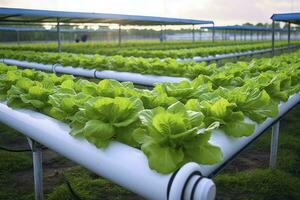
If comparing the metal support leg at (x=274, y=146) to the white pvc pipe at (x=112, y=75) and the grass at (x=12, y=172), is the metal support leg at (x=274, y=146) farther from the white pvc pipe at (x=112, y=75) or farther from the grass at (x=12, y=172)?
the grass at (x=12, y=172)

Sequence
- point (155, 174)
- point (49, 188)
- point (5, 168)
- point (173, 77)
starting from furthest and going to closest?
point (173, 77)
point (5, 168)
point (49, 188)
point (155, 174)

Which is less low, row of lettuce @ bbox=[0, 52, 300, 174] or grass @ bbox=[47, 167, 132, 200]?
row of lettuce @ bbox=[0, 52, 300, 174]

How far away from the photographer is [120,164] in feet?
4.66

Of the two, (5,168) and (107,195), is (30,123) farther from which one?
(5,168)

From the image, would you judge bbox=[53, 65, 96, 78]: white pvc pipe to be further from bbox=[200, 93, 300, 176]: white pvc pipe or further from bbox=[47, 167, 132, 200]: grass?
bbox=[200, 93, 300, 176]: white pvc pipe

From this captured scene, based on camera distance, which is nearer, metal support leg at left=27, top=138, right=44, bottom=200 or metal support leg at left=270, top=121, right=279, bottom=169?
metal support leg at left=27, top=138, right=44, bottom=200

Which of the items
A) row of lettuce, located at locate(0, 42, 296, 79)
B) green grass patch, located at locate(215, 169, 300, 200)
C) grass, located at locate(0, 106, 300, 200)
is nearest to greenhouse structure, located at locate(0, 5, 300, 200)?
grass, located at locate(0, 106, 300, 200)

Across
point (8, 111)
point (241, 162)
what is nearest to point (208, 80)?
point (241, 162)

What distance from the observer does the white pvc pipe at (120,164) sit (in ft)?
3.90

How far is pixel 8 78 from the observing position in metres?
3.03

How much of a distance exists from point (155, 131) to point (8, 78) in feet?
6.89

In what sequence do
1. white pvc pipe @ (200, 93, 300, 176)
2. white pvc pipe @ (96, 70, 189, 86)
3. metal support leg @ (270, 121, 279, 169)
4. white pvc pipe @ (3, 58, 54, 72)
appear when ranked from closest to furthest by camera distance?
1. white pvc pipe @ (200, 93, 300, 176)
2. metal support leg @ (270, 121, 279, 169)
3. white pvc pipe @ (96, 70, 189, 86)
4. white pvc pipe @ (3, 58, 54, 72)

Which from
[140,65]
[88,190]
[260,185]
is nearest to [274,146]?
[260,185]

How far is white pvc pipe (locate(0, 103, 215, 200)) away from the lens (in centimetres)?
119
